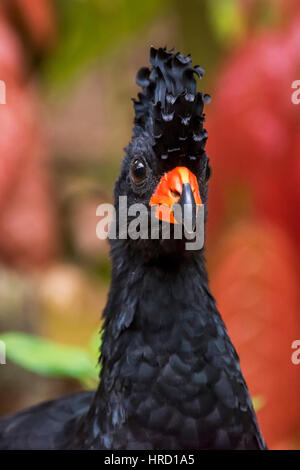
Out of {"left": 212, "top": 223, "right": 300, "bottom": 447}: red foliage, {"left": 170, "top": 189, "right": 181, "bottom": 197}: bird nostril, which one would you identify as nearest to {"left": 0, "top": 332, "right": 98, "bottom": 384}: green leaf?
{"left": 170, "top": 189, "right": 181, "bottom": 197}: bird nostril

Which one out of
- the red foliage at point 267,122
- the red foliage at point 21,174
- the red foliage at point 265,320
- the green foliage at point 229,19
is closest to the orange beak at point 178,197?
the red foliage at point 265,320

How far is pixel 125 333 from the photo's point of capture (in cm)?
114

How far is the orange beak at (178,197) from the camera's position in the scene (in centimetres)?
100

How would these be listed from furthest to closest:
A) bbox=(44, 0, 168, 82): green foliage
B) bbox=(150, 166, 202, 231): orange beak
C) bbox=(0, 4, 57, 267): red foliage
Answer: bbox=(44, 0, 168, 82): green foliage
bbox=(0, 4, 57, 267): red foliage
bbox=(150, 166, 202, 231): orange beak

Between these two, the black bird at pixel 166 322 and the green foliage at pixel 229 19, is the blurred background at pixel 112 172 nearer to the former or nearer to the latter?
the green foliage at pixel 229 19

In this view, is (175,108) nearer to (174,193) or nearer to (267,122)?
(174,193)

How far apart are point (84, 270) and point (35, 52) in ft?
2.75

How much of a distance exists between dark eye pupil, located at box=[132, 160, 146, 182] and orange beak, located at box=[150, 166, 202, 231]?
0.04m

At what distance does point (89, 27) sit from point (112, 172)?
562 mm

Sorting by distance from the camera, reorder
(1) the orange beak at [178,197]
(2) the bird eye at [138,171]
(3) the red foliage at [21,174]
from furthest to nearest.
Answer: (3) the red foliage at [21,174] → (2) the bird eye at [138,171] → (1) the orange beak at [178,197]

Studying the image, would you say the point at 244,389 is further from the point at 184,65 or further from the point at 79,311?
the point at 79,311

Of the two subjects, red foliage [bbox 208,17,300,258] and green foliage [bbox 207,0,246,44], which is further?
green foliage [bbox 207,0,246,44]

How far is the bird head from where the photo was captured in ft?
3.42

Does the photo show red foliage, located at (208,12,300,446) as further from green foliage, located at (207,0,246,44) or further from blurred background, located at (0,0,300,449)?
green foliage, located at (207,0,246,44)
